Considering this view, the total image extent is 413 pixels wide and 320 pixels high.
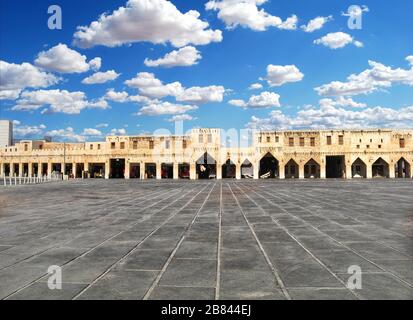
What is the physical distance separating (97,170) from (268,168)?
3105 cm

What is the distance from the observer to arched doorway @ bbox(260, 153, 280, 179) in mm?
58250

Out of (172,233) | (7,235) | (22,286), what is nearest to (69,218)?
(7,235)

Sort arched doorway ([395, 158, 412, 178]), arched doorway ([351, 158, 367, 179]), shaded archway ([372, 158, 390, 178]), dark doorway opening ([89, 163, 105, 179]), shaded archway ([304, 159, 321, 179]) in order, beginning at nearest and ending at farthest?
1. shaded archway ([372, 158, 390, 178])
2. arched doorway ([351, 158, 367, 179])
3. arched doorway ([395, 158, 412, 178])
4. shaded archway ([304, 159, 321, 179])
5. dark doorway opening ([89, 163, 105, 179])

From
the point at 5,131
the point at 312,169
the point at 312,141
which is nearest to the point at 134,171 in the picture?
the point at 312,169

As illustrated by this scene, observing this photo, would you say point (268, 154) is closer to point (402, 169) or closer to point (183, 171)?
point (183, 171)

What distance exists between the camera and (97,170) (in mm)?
63688

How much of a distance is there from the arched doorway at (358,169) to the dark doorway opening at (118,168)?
37857 mm

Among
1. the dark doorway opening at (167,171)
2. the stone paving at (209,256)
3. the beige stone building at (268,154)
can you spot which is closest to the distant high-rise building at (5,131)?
the beige stone building at (268,154)

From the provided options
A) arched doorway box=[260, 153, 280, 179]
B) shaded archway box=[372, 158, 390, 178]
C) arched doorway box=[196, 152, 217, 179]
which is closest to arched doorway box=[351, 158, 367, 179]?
shaded archway box=[372, 158, 390, 178]

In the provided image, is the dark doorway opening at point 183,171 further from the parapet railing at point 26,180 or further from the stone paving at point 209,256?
the stone paving at point 209,256

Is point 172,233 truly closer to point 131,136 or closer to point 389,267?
point 389,267

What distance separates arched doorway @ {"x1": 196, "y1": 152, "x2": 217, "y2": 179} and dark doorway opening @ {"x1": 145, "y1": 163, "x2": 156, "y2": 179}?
25.0 feet

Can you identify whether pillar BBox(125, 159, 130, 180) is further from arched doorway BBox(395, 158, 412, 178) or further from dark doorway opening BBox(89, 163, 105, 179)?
arched doorway BBox(395, 158, 412, 178)

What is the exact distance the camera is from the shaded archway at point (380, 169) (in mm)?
53250
